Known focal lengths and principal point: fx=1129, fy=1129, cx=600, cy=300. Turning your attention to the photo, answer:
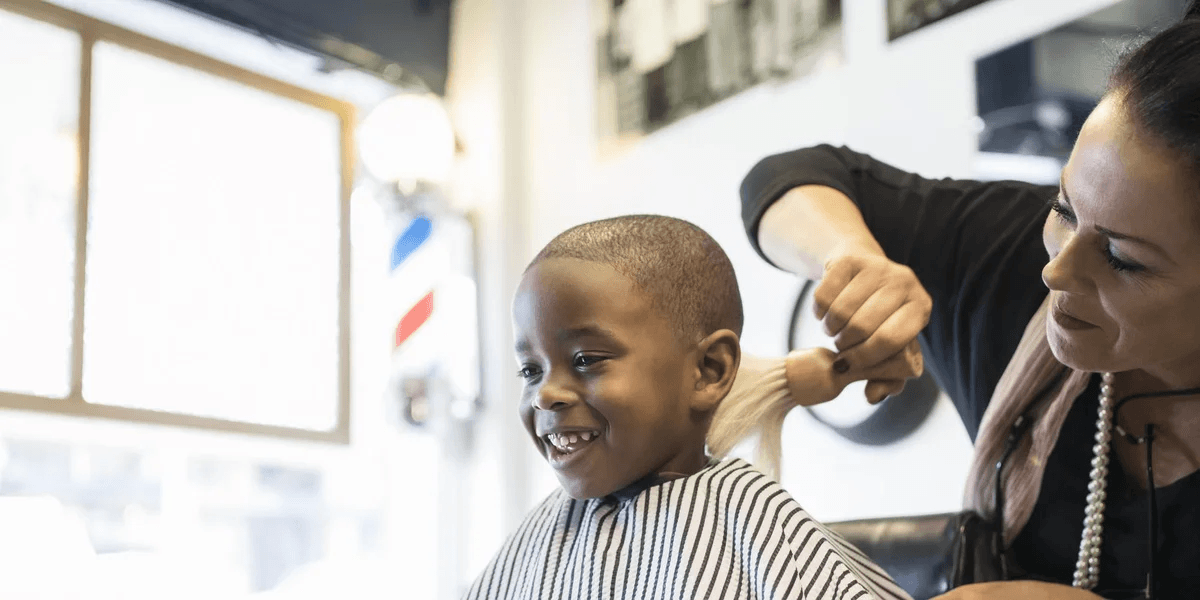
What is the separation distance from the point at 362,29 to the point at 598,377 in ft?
9.92

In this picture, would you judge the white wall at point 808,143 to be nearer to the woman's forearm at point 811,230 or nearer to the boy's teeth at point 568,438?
the woman's forearm at point 811,230

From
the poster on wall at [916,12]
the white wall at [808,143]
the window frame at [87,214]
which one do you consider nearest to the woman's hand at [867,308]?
the white wall at [808,143]

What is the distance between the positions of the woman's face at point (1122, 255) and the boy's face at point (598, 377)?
0.38 meters

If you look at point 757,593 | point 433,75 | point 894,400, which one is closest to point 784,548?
point 757,593

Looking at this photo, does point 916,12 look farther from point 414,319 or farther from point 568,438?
point 414,319

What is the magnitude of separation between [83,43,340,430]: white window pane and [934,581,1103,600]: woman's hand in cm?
286

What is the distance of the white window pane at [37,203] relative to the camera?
311cm

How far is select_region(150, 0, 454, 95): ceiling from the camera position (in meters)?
3.59

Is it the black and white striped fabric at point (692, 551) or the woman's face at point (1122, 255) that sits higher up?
the woman's face at point (1122, 255)

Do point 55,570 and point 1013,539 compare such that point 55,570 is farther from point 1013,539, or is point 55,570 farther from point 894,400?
point 1013,539

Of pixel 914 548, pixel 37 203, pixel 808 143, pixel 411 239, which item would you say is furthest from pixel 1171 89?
pixel 411 239

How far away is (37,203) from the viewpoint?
10.5 feet

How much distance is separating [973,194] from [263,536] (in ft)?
9.21

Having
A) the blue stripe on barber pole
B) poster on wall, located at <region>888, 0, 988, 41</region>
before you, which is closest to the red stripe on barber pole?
the blue stripe on barber pole
